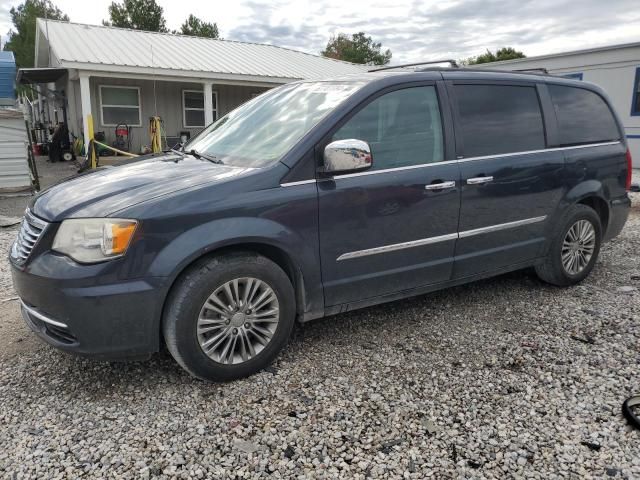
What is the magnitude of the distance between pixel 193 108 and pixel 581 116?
47.7 ft

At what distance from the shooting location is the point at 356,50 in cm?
6031

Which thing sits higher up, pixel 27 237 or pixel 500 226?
pixel 27 237

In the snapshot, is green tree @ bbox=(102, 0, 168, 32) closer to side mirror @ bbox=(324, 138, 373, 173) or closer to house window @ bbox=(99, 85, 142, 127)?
house window @ bbox=(99, 85, 142, 127)

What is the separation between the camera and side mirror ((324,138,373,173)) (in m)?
3.05

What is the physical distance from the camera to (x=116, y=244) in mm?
2602

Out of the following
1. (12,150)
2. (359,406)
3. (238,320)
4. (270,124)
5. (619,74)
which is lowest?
(359,406)

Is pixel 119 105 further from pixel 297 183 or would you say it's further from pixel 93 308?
pixel 93 308

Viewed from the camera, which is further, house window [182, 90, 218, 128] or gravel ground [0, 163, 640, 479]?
house window [182, 90, 218, 128]

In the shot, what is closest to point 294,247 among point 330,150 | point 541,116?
point 330,150

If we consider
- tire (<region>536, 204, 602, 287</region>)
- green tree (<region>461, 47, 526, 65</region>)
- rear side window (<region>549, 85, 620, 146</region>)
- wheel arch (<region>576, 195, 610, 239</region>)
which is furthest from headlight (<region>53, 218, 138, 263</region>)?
green tree (<region>461, 47, 526, 65</region>)

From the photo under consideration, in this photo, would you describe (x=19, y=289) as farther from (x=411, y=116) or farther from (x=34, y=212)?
(x=411, y=116)

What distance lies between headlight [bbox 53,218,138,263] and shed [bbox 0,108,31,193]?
26.6ft

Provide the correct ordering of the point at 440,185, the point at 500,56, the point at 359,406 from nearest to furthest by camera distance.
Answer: the point at 359,406 < the point at 440,185 < the point at 500,56

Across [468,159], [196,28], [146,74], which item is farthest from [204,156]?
[196,28]
